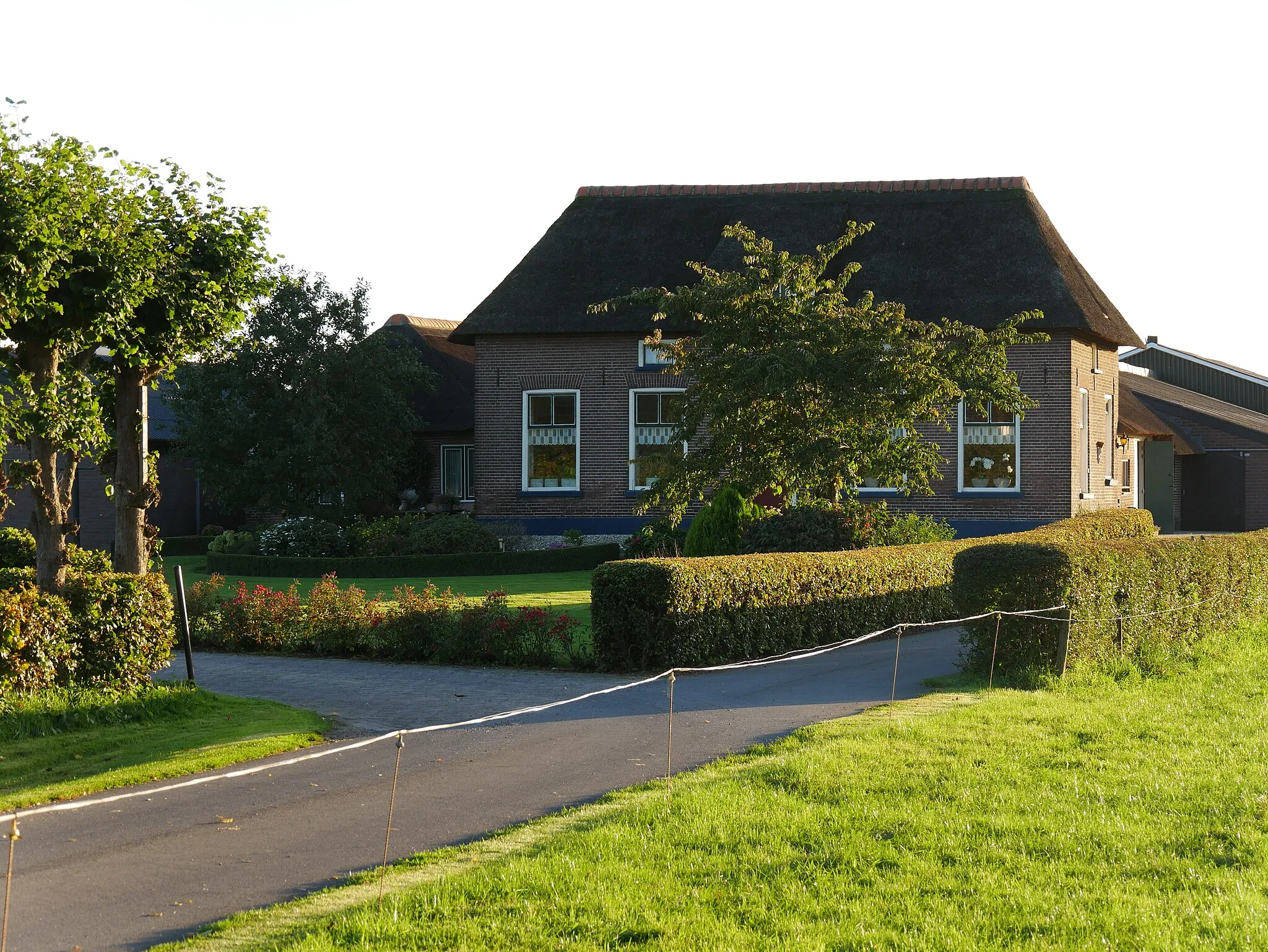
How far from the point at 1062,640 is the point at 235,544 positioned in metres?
22.9

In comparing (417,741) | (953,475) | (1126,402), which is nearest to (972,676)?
(417,741)

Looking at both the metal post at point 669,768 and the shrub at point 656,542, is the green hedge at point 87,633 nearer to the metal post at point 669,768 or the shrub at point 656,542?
the metal post at point 669,768

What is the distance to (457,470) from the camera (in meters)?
37.1

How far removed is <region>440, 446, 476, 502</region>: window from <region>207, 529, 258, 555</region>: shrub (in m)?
7.03

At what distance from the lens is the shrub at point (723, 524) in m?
21.5

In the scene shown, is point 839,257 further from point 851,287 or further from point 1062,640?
point 1062,640

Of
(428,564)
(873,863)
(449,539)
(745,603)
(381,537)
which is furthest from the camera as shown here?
(381,537)

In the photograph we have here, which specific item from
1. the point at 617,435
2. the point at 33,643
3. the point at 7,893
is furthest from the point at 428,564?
the point at 7,893

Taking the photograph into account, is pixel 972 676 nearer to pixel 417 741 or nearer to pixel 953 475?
pixel 417 741

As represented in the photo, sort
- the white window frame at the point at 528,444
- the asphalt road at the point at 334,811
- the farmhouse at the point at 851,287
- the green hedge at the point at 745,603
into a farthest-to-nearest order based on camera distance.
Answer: the white window frame at the point at 528,444 → the farmhouse at the point at 851,287 → the green hedge at the point at 745,603 → the asphalt road at the point at 334,811

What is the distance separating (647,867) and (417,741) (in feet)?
13.6

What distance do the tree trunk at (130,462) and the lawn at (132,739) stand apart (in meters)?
1.76

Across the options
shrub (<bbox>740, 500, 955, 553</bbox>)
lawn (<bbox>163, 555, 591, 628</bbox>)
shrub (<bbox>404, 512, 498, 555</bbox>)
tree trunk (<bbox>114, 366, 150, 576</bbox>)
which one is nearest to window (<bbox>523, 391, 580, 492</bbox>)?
shrub (<bbox>404, 512, 498, 555</bbox>)

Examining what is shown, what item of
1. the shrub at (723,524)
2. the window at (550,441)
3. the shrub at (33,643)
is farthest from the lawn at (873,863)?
the window at (550,441)
